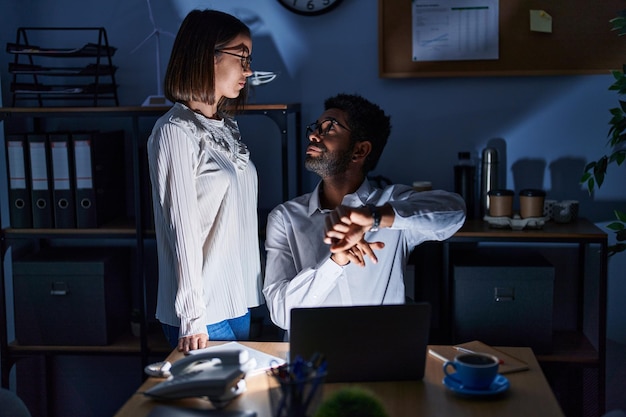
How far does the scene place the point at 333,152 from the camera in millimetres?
2375

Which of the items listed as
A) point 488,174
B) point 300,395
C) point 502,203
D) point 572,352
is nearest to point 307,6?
point 488,174

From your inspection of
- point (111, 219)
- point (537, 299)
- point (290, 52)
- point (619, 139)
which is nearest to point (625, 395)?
point (537, 299)

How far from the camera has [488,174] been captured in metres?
2.93

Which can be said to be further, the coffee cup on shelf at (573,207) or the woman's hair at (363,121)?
the coffee cup on shelf at (573,207)

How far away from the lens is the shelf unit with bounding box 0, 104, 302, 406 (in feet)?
9.27

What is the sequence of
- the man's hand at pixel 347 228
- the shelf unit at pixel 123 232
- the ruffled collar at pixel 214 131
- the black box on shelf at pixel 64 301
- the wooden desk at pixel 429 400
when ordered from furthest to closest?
the black box on shelf at pixel 64 301 → the shelf unit at pixel 123 232 → the ruffled collar at pixel 214 131 → the man's hand at pixel 347 228 → the wooden desk at pixel 429 400

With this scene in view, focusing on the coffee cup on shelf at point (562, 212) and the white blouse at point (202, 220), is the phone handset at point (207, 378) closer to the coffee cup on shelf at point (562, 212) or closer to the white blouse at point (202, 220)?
the white blouse at point (202, 220)

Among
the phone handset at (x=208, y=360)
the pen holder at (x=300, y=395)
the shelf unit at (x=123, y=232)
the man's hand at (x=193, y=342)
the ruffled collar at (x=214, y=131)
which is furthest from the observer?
the shelf unit at (x=123, y=232)

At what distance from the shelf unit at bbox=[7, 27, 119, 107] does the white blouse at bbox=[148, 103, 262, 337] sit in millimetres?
805

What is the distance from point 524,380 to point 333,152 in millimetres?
914

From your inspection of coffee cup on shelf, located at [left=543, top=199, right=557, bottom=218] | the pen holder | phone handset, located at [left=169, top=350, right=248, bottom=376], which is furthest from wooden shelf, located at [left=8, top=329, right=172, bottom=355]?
the pen holder

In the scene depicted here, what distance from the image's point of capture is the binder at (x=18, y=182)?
2.92 meters

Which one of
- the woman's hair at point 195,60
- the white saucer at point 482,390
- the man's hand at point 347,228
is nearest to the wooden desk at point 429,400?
the white saucer at point 482,390

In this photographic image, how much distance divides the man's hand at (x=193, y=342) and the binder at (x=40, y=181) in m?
1.12
